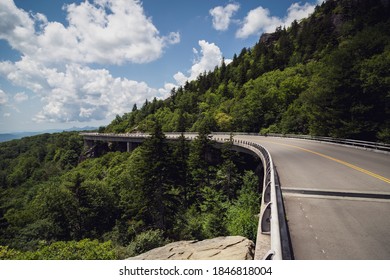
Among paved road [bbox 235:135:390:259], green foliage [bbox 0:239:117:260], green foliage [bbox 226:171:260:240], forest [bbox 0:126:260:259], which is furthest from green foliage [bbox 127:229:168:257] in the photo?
paved road [bbox 235:135:390:259]

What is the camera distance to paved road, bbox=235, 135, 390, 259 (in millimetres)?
4130

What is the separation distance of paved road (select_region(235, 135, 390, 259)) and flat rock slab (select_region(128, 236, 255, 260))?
240 centimetres

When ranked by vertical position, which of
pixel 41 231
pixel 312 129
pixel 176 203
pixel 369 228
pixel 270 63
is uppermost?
pixel 270 63

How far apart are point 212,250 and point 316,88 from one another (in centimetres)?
2656

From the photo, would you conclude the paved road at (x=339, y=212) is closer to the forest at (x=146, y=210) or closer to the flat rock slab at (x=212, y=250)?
the flat rock slab at (x=212, y=250)

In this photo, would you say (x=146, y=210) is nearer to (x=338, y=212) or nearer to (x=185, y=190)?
(x=185, y=190)

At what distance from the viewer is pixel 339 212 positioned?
581 centimetres

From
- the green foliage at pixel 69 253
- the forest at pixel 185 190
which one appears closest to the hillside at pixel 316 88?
the forest at pixel 185 190

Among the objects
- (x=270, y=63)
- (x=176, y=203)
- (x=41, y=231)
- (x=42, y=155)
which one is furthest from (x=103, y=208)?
(x=42, y=155)

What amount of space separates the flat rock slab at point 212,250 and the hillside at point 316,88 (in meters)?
20.5

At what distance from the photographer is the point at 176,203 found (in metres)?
24.8

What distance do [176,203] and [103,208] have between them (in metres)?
13.9

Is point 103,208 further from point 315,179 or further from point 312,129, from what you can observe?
point 312,129
